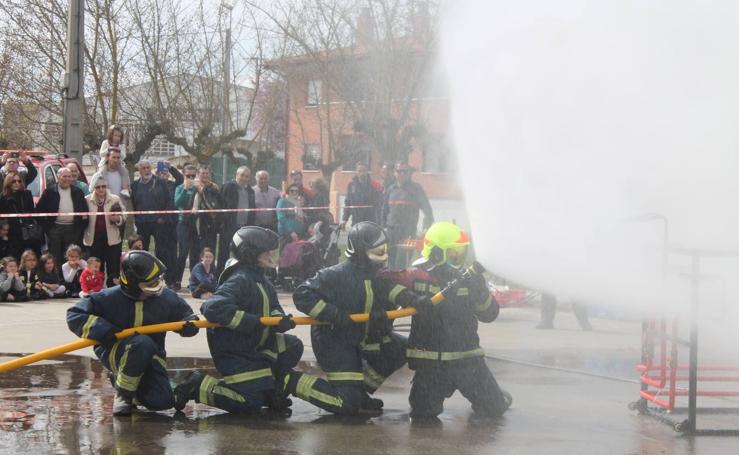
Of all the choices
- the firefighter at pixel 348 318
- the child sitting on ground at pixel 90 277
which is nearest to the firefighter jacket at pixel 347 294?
the firefighter at pixel 348 318

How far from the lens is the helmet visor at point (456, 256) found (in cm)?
681

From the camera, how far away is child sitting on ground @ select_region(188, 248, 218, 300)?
41.4ft

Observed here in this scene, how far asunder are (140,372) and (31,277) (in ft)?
21.8

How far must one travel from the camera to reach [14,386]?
23.5ft

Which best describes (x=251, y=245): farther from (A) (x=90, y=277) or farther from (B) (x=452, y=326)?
(A) (x=90, y=277)

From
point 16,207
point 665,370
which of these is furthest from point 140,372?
point 16,207

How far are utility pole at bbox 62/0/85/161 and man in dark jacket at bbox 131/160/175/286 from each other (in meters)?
1.83

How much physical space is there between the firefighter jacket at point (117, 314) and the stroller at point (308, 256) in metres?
7.42

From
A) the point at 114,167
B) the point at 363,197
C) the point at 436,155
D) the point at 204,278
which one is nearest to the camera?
the point at 204,278

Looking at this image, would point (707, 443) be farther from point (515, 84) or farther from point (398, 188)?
point (398, 188)

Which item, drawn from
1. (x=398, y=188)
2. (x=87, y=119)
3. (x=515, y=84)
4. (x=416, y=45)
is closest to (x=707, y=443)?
(x=515, y=84)

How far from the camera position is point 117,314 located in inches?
253

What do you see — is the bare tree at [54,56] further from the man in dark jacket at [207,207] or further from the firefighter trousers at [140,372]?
the firefighter trousers at [140,372]

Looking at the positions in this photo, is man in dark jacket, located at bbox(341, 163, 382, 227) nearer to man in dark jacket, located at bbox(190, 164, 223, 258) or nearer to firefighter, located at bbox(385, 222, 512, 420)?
man in dark jacket, located at bbox(190, 164, 223, 258)
